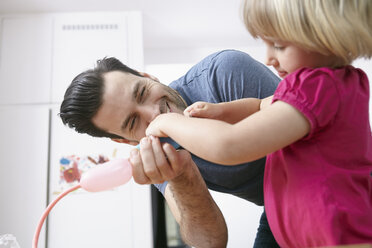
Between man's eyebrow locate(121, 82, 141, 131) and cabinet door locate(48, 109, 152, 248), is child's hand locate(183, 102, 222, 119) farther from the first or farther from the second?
cabinet door locate(48, 109, 152, 248)

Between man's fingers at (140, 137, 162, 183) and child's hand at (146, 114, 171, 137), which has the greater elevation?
child's hand at (146, 114, 171, 137)

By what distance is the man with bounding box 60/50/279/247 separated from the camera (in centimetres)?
110

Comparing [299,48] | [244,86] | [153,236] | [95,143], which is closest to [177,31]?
[95,143]

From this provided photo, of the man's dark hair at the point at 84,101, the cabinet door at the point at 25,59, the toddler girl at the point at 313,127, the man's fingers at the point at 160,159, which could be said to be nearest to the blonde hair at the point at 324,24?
the toddler girl at the point at 313,127

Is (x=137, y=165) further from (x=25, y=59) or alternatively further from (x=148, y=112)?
(x=25, y=59)

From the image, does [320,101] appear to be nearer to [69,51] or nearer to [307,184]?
[307,184]

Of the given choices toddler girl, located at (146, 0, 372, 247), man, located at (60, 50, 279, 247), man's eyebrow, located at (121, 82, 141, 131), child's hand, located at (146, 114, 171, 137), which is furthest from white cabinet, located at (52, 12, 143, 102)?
toddler girl, located at (146, 0, 372, 247)

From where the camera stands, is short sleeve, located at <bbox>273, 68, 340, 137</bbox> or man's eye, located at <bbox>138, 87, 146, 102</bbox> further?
man's eye, located at <bbox>138, 87, 146, 102</bbox>

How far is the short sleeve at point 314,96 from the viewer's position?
1.83ft

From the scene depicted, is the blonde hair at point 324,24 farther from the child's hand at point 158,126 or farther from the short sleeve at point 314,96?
the child's hand at point 158,126

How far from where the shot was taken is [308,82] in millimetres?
572

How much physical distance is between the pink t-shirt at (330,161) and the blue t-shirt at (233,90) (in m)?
0.51

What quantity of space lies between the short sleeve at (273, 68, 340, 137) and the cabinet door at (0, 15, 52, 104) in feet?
8.36

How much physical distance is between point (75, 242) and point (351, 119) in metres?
2.40
